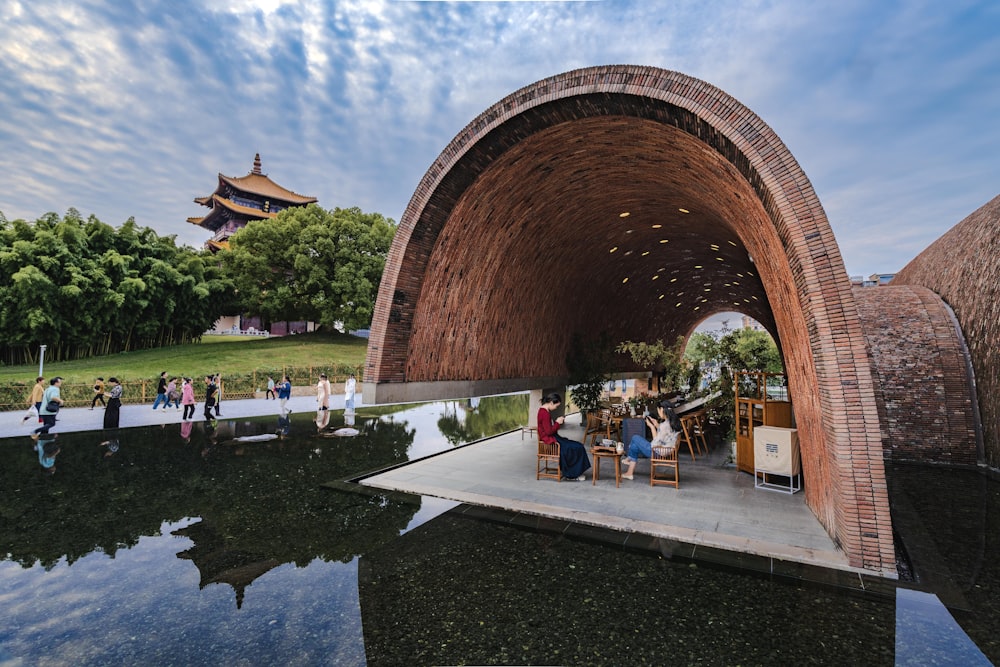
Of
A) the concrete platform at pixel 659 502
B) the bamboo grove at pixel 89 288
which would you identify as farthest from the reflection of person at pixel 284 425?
the bamboo grove at pixel 89 288

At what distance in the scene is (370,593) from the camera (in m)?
4.27

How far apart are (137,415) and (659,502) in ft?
61.6

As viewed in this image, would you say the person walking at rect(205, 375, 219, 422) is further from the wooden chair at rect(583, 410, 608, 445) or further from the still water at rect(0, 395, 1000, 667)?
the wooden chair at rect(583, 410, 608, 445)

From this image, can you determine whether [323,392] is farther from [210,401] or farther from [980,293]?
[980,293]

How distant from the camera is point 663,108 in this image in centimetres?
712

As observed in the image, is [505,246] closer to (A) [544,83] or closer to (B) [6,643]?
(A) [544,83]

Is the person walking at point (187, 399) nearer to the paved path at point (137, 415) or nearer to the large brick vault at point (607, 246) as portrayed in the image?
the paved path at point (137, 415)

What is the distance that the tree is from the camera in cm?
3550

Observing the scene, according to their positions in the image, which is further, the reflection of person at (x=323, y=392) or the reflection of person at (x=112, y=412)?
the reflection of person at (x=323, y=392)

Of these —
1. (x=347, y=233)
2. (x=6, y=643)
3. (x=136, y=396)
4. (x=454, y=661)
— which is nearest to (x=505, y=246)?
(x=454, y=661)

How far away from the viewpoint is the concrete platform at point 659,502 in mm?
5535

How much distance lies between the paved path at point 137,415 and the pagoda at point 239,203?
33687 millimetres

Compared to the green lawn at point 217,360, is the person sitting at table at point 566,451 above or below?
below

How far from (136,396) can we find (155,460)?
13.6 m
